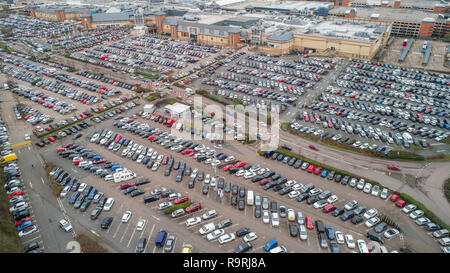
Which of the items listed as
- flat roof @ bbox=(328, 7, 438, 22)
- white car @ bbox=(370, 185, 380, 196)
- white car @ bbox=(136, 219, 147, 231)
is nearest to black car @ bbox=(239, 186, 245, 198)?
white car @ bbox=(136, 219, 147, 231)

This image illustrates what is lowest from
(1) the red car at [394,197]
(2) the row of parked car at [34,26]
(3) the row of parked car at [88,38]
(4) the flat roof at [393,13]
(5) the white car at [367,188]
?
(1) the red car at [394,197]

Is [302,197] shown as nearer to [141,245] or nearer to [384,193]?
[384,193]

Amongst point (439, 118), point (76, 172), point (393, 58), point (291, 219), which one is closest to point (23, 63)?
point (76, 172)

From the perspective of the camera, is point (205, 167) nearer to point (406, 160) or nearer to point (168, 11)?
point (406, 160)

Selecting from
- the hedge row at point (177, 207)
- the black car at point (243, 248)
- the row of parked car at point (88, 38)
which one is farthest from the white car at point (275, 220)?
the row of parked car at point (88, 38)

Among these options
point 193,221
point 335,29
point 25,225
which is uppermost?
point 335,29

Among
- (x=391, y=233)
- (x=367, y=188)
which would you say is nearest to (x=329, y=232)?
(x=391, y=233)

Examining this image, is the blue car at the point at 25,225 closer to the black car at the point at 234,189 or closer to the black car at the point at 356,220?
the black car at the point at 234,189
